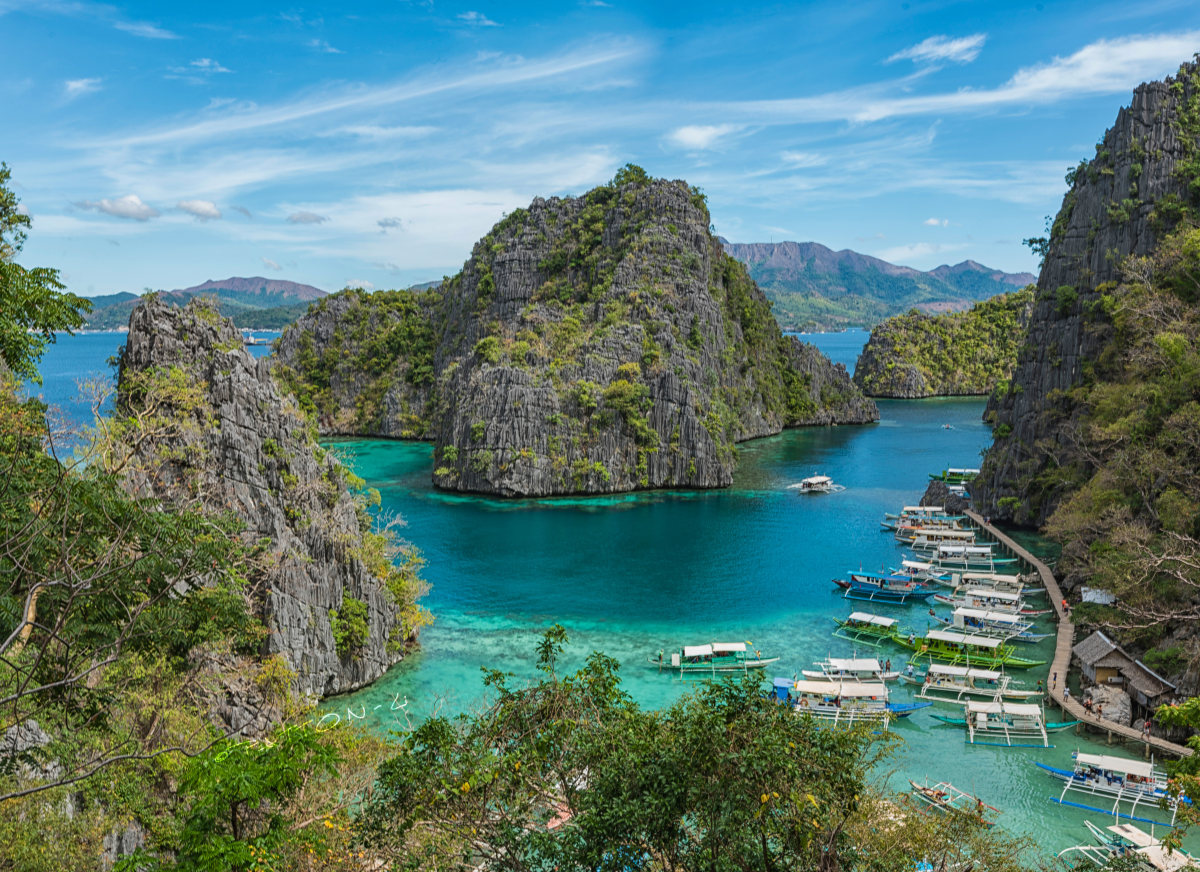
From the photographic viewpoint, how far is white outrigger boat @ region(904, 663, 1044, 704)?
1379 inches

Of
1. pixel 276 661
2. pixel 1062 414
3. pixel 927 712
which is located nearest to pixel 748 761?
pixel 276 661

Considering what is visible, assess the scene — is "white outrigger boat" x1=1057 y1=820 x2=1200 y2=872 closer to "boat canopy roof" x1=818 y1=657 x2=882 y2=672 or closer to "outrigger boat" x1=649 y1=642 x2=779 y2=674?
"boat canopy roof" x1=818 y1=657 x2=882 y2=672

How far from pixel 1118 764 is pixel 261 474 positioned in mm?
34604

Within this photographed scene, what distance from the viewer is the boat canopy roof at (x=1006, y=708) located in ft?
105

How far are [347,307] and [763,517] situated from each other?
280ft

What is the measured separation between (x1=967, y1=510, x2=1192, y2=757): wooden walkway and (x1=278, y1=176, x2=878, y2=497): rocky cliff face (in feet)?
121

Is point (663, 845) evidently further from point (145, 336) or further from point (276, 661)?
point (145, 336)

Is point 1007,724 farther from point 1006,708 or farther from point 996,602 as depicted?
point 996,602

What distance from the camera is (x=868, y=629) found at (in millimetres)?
43562

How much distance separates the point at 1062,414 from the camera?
198 feet

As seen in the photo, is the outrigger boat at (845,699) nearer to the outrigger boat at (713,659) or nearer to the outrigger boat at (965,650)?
the outrigger boat at (713,659)

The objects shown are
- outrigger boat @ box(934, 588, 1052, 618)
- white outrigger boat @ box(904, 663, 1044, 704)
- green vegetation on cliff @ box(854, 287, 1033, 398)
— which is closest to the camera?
white outrigger boat @ box(904, 663, 1044, 704)

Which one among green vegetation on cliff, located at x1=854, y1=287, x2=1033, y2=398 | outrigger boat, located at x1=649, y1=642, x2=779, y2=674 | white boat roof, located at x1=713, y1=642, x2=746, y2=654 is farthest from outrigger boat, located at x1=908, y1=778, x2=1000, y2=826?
green vegetation on cliff, located at x1=854, y1=287, x2=1033, y2=398

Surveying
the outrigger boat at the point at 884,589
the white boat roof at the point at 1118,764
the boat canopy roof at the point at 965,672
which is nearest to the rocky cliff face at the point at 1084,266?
the outrigger boat at the point at 884,589
